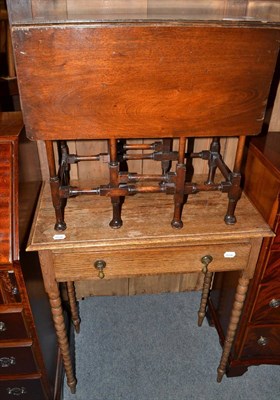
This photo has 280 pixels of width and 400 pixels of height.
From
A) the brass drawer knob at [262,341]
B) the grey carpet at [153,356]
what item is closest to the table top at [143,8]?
the brass drawer knob at [262,341]

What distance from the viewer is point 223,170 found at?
151 cm

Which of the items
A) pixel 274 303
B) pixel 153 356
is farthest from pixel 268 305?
pixel 153 356

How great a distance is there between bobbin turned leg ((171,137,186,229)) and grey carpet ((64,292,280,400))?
1.03 meters

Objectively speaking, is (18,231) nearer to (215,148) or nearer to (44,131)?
(44,131)

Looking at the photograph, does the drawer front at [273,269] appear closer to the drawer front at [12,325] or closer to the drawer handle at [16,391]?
the drawer front at [12,325]

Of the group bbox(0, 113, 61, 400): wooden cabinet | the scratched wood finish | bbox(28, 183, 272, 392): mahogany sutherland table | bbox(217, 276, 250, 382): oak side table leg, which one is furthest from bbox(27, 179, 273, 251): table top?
the scratched wood finish

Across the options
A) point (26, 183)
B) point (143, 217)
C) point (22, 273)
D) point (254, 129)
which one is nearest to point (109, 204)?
point (143, 217)

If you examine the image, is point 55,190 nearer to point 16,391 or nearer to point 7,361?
point 7,361

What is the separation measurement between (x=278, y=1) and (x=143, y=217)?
1.05 metres

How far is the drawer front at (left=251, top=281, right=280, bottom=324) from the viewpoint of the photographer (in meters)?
1.61

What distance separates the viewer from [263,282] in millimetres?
1587

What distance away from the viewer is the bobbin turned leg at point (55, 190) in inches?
48.8

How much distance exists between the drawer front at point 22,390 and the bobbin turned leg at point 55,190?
72 cm

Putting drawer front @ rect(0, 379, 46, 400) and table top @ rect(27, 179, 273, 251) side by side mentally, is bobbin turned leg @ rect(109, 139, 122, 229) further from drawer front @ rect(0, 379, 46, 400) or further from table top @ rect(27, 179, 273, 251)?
drawer front @ rect(0, 379, 46, 400)
